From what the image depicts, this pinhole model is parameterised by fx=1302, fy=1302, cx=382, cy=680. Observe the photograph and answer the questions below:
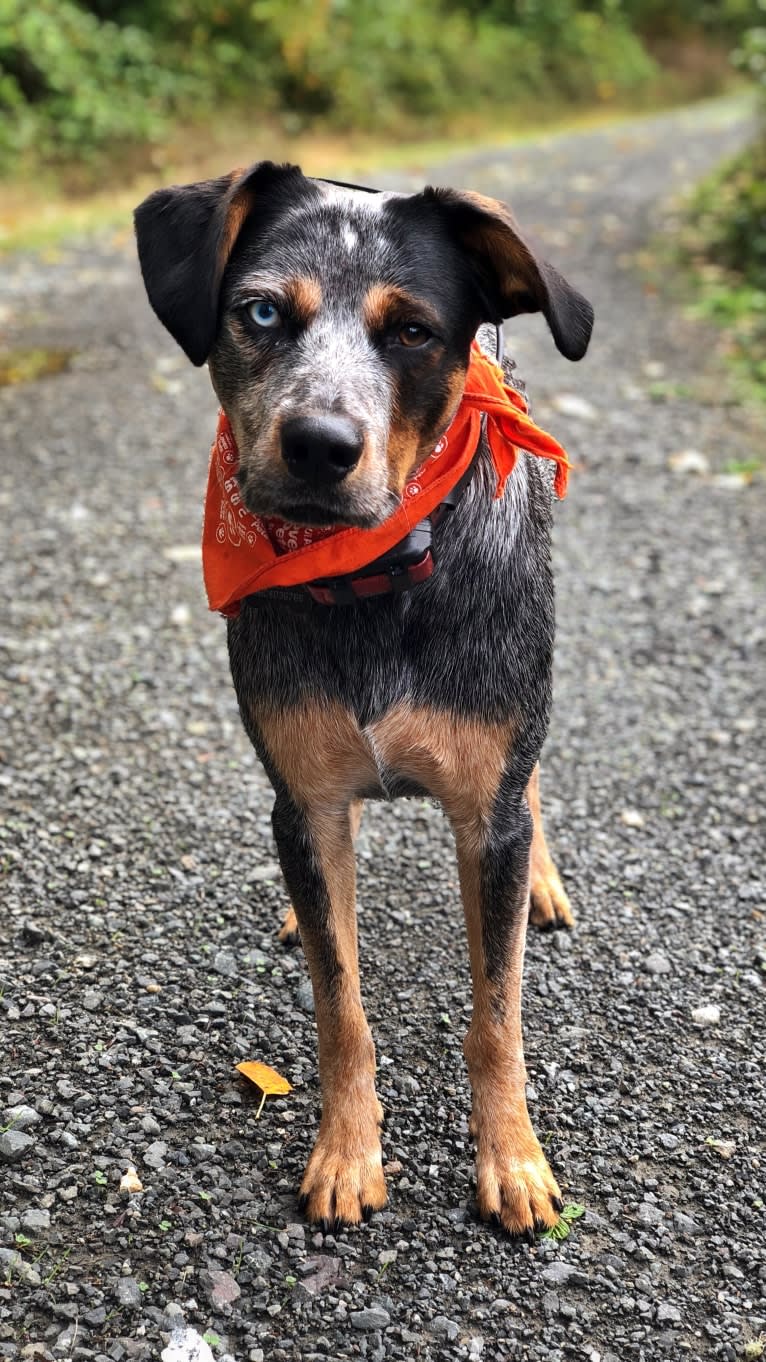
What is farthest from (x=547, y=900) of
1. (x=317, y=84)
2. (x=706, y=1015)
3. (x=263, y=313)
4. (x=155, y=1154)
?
(x=317, y=84)

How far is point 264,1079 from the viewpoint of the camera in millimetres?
3283

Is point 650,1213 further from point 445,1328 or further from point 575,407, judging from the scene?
point 575,407

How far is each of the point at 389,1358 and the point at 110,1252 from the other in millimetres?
635

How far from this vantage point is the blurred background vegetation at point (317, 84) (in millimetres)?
11547

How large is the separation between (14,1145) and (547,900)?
1691 mm

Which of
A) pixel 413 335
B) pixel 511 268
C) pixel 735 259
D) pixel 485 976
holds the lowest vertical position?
pixel 485 976

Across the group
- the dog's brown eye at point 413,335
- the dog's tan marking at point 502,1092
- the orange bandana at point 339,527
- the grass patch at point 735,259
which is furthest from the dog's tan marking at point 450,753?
the grass patch at point 735,259

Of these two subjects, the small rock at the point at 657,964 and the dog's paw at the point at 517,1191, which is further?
the small rock at the point at 657,964

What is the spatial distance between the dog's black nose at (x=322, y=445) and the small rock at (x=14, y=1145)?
173cm

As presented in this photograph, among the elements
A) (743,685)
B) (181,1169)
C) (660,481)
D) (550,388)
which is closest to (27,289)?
(550,388)

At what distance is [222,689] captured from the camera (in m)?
5.27

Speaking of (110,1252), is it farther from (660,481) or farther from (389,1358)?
(660,481)

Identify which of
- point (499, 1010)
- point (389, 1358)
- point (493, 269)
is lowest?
point (389, 1358)

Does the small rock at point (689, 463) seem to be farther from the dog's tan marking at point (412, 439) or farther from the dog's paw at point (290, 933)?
the dog's tan marking at point (412, 439)
